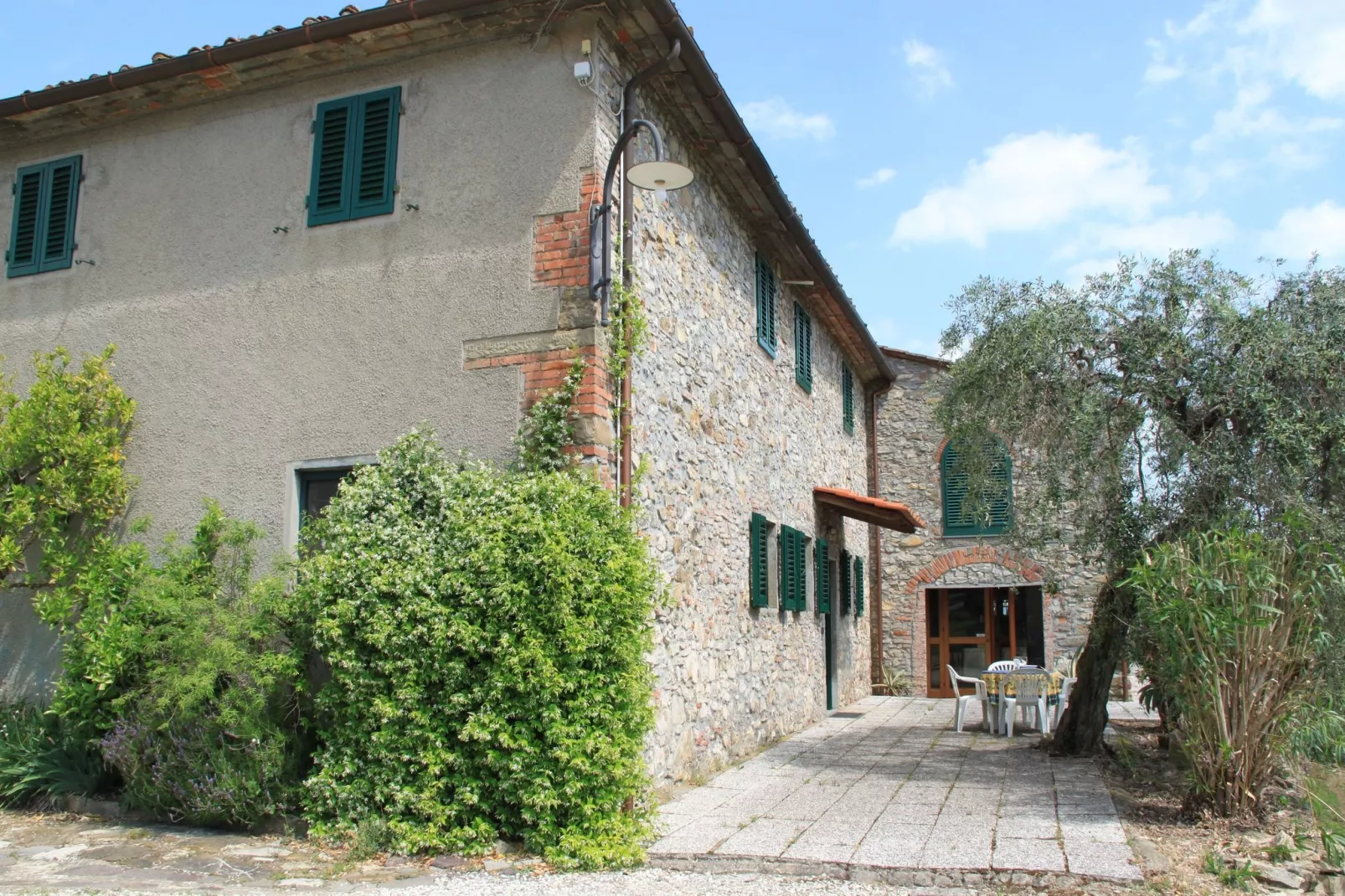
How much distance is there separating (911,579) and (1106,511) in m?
8.34

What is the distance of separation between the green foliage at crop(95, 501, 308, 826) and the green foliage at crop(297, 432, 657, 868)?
37cm

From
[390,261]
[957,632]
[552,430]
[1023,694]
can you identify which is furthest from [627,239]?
[957,632]

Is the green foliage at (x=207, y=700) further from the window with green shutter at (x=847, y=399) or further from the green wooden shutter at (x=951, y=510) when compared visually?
the green wooden shutter at (x=951, y=510)

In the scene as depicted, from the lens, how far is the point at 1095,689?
994cm

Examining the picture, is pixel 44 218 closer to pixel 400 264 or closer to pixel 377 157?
pixel 377 157

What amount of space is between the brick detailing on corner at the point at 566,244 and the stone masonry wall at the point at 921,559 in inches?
434

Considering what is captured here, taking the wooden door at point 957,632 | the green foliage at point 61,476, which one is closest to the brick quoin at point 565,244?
the green foliage at point 61,476

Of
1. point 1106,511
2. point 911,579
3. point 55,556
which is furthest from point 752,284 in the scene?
point 911,579

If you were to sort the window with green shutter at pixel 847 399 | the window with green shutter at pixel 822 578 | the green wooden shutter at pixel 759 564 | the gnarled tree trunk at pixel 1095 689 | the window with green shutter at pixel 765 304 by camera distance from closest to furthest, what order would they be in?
the gnarled tree trunk at pixel 1095 689, the green wooden shutter at pixel 759 564, the window with green shutter at pixel 765 304, the window with green shutter at pixel 822 578, the window with green shutter at pixel 847 399

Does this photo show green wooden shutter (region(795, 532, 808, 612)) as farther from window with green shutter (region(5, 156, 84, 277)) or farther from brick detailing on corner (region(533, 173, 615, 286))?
window with green shutter (region(5, 156, 84, 277))

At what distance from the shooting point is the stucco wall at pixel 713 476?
788cm

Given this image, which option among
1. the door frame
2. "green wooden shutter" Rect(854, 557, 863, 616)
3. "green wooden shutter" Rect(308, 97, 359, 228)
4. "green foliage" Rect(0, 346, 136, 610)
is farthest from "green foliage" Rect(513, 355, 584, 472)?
the door frame

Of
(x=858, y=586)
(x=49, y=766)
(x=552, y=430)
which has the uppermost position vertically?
(x=552, y=430)

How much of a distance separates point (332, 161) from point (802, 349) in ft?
21.8
